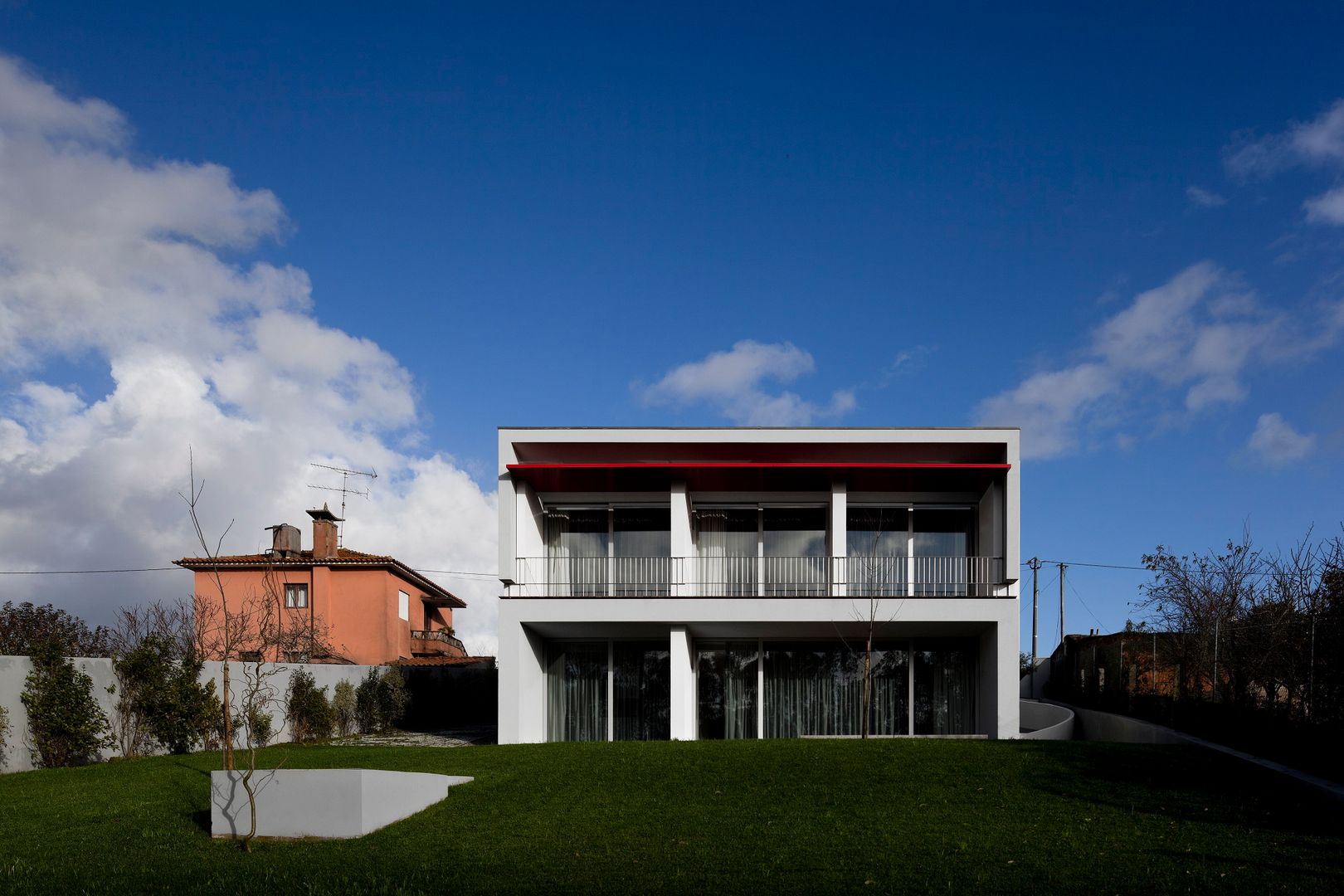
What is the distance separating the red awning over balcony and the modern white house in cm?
7

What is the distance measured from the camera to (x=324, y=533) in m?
35.6

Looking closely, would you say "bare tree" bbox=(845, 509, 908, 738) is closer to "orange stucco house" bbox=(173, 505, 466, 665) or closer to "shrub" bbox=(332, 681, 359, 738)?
"shrub" bbox=(332, 681, 359, 738)

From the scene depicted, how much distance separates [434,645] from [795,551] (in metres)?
22.4

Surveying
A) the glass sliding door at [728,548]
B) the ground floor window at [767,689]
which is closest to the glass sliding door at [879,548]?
the ground floor window at [767,689]

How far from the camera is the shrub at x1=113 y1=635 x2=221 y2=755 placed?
17.7 metres

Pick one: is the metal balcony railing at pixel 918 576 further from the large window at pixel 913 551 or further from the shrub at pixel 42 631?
the shrub at pixel 42 631

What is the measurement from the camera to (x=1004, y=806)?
11719 mm

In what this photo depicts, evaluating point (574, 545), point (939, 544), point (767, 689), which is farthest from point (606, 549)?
point (939, 544)

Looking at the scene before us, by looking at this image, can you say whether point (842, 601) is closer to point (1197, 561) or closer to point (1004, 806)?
point (1004, 806)

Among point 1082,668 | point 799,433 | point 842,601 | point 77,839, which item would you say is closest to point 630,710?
point 842,601

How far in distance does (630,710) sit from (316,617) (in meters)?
15.9

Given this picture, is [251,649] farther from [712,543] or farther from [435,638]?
[712,543]

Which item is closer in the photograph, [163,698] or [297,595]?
[163,698]

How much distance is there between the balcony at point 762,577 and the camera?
1983 cm
